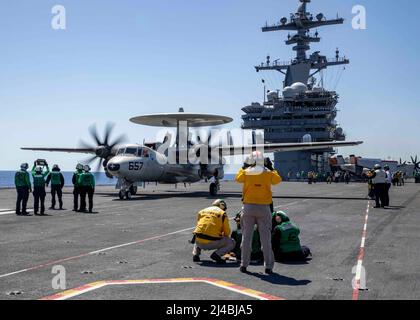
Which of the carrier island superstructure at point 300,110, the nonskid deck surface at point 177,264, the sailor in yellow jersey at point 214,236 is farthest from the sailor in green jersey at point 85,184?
the carrier island superstructure at point 300,110

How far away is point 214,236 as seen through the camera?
1020cm

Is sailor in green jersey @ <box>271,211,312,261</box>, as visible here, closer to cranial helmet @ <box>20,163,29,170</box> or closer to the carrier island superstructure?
cranial helmet @ <box>20,163,29,170</box>

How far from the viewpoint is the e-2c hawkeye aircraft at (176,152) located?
104 ft

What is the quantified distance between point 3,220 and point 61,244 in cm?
743

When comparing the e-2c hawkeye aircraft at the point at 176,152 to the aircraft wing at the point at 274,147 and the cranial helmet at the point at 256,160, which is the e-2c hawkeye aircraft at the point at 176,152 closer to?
the aircraft wing at the point at 274,147

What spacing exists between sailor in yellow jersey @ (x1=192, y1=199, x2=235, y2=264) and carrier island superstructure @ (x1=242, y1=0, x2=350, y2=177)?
8636 centimetres

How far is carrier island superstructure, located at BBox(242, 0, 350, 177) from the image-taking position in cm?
9625

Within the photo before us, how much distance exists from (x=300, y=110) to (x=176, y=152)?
6746 centimetres

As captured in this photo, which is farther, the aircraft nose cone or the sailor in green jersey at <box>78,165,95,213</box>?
the aircraft nose cone

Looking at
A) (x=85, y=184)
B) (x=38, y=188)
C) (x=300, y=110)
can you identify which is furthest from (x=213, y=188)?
(x=300, y=110)

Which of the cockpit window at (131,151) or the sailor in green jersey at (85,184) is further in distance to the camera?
the cockpit window at (131,151)

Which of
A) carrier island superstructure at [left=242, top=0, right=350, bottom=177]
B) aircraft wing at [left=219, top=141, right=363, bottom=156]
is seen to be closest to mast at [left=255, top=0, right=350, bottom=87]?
carrier island superstructure at [left=242, top=0, right=350, bottom=177]

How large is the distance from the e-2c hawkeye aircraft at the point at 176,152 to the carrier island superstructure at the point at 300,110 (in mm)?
60215
